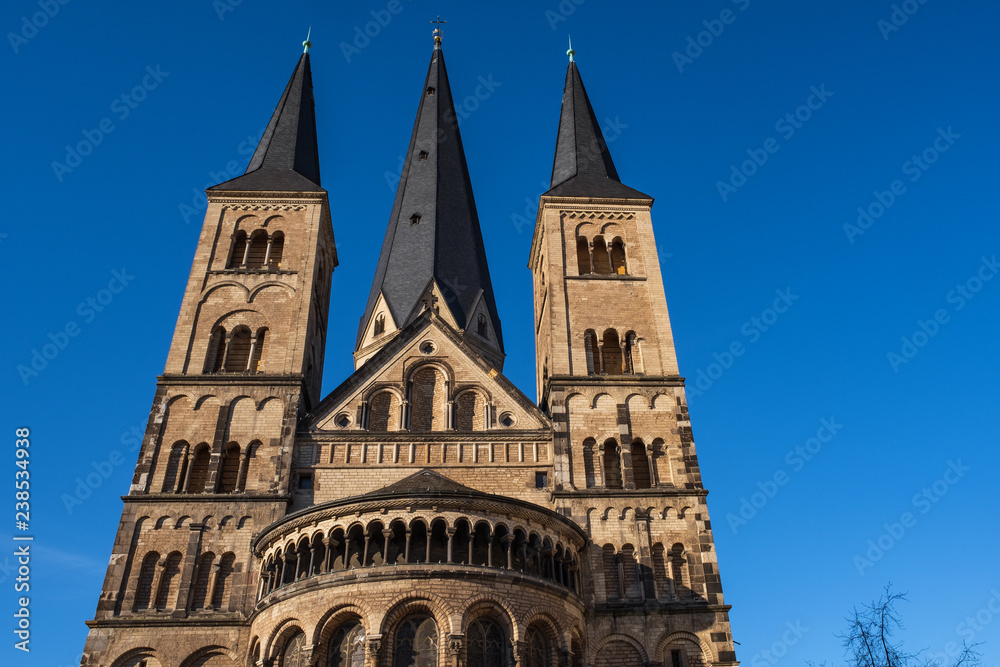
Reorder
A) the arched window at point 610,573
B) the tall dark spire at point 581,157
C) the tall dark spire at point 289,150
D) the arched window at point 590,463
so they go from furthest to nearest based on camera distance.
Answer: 1. the tall dark spire at point 581,157
2. the tall dark spire at point 289,150
3. the arched window at point 590,463
4. the arched window at point 610,573

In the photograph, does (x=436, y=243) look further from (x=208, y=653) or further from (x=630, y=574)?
(x=208, y=653)

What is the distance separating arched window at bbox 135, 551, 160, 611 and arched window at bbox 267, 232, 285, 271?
33.4 ft

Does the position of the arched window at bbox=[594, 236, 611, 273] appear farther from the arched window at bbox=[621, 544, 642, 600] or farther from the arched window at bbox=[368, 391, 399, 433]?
the arched window at bbox=[621, 544, 642, 600]

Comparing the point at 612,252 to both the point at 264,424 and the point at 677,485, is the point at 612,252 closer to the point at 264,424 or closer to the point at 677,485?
the point at 677,485

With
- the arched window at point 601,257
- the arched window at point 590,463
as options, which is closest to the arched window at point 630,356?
the arched window at point 601,257

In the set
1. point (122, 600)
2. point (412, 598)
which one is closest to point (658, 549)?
point (412, 598)

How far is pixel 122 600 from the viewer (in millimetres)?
21125

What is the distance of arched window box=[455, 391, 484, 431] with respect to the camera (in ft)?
82.8

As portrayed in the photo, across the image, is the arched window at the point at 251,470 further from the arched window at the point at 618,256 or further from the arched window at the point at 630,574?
the arched window at the point at 618,256

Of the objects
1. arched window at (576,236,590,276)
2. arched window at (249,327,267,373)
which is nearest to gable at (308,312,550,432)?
arched window at (249,327,267,373)

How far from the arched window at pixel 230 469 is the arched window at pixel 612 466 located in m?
10.3

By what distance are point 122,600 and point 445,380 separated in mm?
10517

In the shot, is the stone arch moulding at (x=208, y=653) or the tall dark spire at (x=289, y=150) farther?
the tall dark spire at (x=289, y=150)

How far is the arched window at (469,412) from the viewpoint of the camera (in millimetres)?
25234
